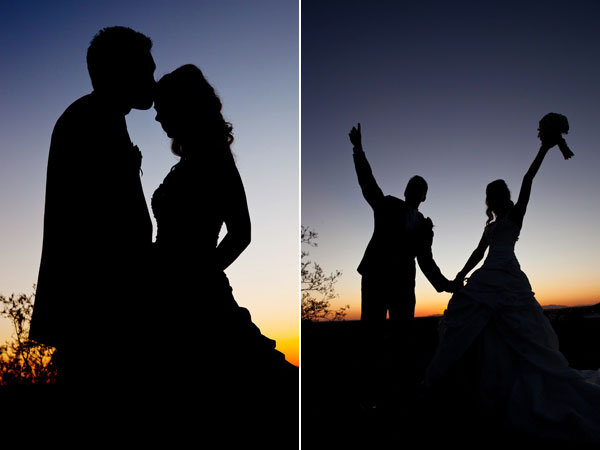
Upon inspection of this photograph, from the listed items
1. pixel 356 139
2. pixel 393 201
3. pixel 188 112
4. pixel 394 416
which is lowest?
pixel 394 416

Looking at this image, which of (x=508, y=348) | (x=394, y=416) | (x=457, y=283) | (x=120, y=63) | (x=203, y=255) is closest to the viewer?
(x=120, y=63)

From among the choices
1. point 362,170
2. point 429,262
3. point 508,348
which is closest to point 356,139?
point 362,170

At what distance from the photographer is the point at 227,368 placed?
2.29 m

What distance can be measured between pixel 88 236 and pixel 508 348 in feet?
14.4

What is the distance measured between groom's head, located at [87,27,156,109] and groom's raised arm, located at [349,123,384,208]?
239 centimetres

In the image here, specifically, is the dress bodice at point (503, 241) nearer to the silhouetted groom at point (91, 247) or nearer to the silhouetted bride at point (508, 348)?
the silhouetted bride at point (508, 348)

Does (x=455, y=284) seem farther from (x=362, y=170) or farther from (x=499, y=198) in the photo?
(x=362, y=170)

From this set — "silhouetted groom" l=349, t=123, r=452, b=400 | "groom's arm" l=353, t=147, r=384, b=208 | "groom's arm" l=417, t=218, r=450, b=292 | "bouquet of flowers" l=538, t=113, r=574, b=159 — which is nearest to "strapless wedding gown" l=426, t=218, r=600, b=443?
"groom's arm" l=417, t=218, r=450, b=292

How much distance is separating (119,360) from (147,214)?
0.65 meters

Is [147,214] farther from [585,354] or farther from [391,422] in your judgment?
[585,354]

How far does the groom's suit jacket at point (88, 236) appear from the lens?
76.9 inches

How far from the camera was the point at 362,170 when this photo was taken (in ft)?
14.3

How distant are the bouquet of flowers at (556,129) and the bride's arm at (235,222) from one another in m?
3.64

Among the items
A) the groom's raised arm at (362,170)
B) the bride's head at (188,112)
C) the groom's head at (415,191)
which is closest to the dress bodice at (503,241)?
the groom's head at (415,191)
